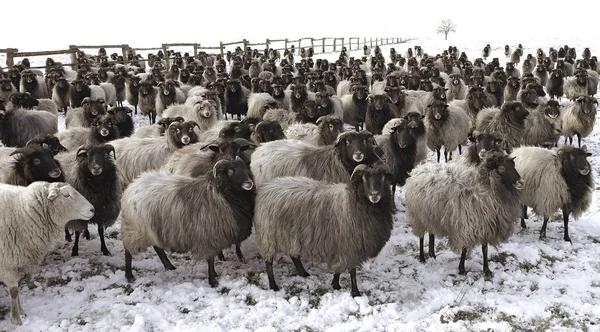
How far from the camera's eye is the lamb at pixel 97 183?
243 inches

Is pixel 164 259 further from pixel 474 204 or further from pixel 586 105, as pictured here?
pixel 586 105

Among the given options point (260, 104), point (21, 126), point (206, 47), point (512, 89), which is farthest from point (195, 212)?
point (206, 47)

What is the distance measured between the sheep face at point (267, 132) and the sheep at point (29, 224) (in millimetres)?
3915

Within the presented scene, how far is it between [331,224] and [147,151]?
13.5ft

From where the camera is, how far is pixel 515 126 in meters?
10.3

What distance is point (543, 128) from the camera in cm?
1085

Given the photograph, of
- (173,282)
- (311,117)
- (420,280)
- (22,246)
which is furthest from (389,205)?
(311,117)

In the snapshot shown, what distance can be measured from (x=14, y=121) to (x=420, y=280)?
29.1ft

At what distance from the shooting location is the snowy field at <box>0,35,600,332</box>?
4.86m

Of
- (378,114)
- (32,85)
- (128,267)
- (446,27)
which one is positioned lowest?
(128,267)

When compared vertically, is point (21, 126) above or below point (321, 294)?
above

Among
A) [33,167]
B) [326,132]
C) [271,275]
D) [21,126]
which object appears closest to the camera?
[271,275]

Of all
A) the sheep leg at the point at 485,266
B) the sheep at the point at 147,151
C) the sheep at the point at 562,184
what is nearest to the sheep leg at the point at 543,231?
the sheep at the point at 562,184

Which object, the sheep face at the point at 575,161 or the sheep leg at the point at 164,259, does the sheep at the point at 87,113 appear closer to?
the sheep leg at the point at 164,259
